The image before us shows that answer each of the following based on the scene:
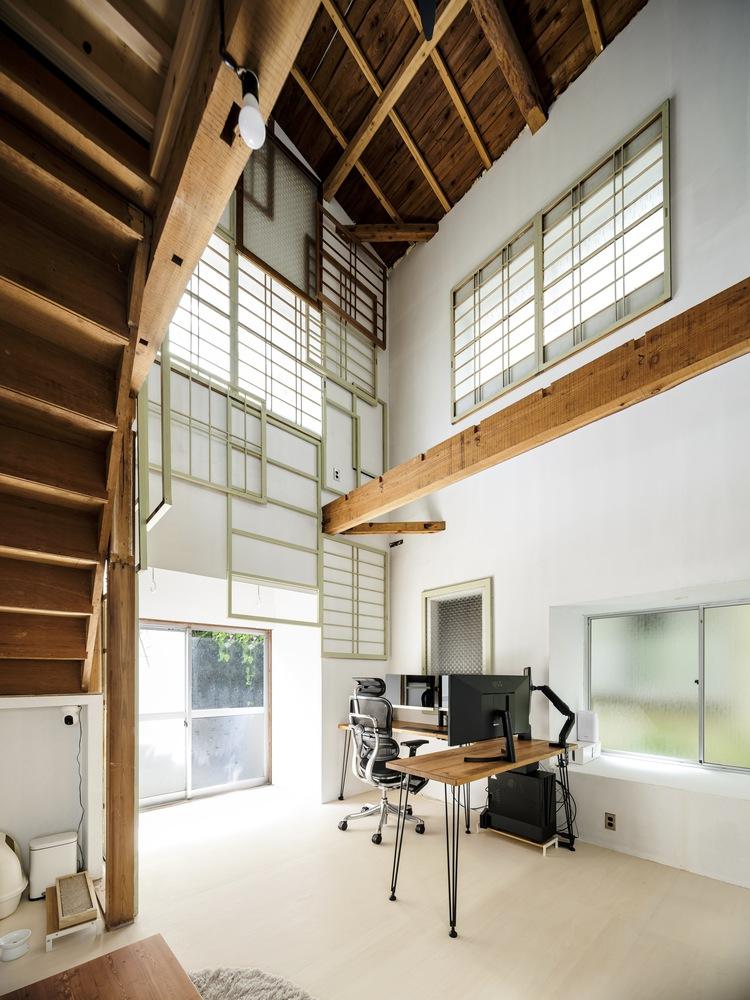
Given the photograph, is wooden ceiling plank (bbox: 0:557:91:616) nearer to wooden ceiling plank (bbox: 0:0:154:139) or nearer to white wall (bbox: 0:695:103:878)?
white wall (bbox: 0:695:103:878)

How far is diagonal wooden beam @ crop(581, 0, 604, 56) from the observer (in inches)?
171

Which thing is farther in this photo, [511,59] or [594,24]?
[511,59]

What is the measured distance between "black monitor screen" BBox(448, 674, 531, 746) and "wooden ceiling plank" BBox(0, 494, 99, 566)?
2234mm

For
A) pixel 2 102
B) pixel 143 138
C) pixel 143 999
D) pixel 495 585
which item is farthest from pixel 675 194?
pixel 143 999

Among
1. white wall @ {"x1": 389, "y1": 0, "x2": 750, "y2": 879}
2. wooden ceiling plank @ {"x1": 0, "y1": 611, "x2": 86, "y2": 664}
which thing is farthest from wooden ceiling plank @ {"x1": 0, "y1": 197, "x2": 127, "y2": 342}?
white wall @ {"x1": 389, "y1": 0, "x2": 750, "y2": 879}

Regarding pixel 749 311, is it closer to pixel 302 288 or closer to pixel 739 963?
pixel 739 963

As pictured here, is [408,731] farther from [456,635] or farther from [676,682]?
[676,682]

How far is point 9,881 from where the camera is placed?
122 inches

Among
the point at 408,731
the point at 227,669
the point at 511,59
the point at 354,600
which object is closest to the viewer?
the point at 511,59

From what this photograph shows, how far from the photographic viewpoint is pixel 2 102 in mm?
1622

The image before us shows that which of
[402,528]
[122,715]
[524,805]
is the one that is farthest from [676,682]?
[122,715]

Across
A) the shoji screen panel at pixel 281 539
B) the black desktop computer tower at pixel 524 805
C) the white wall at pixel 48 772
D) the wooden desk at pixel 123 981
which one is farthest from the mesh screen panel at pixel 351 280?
the wooden desk at pixel 123 981

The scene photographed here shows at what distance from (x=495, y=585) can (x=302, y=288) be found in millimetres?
3647

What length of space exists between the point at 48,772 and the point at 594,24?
6.90 metres
